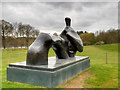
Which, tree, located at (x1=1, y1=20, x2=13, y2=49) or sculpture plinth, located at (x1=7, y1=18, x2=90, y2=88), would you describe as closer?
sculpture plinth, located at (x1=7, y1=18, x2=90, y2=88)

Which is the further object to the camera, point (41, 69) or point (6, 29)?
point (6, 29)

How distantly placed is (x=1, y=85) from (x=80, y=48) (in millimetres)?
5053

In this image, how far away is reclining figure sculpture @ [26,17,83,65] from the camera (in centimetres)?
562

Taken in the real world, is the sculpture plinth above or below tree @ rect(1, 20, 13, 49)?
below

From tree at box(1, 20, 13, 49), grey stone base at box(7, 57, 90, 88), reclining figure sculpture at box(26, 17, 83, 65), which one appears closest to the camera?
grey stone base at box(7, 57, 90, 88)

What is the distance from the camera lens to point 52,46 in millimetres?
7473

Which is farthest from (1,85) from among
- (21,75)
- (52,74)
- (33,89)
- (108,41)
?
(108,41)

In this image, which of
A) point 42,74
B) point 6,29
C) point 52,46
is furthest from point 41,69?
point 6,29

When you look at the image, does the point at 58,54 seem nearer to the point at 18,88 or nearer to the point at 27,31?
the point at 18,88

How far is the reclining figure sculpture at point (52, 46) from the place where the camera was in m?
5.62

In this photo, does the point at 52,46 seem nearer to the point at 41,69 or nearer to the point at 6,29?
the point at 41,69

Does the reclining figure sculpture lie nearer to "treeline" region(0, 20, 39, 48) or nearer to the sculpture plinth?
the sculpture plinth

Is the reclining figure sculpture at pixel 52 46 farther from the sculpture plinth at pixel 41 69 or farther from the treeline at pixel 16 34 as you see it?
the treeline at pixel 16 34

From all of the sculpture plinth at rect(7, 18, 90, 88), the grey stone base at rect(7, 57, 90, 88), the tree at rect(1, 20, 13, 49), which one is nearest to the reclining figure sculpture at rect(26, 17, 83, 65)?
the sculpture plinth at rect(7, 18, 90, 88)
